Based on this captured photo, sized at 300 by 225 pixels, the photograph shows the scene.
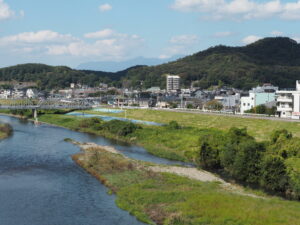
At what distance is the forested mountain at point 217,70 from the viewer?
125m

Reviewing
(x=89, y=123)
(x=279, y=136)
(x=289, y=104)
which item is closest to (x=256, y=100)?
(x=289, y=104)

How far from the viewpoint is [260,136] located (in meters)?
39.9

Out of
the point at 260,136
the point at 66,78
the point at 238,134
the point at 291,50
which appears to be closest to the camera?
the point at 238,134

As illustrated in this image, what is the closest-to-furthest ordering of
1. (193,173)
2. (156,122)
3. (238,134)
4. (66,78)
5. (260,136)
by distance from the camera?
(193,173)
(238,134)
(260,136)
(156,122)
(66,78)

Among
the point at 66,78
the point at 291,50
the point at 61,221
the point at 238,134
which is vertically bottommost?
the point at 61,221

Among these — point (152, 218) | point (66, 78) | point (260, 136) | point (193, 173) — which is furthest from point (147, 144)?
point (66, 78)

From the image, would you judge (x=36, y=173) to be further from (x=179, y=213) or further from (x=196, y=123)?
(x=196, y=123)

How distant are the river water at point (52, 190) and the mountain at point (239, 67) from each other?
81.5m

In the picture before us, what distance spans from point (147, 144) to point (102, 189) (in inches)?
667

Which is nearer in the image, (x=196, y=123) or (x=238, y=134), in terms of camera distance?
(x=238, y=134)

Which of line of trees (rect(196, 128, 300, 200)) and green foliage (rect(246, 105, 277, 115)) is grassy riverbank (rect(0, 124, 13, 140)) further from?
green foliage (rect(246, 105, 277, 115))

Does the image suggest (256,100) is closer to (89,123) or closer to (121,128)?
(121,128)

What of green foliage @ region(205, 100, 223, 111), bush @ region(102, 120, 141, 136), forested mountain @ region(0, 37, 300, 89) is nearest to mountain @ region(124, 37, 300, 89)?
forested mountain @ region(0, 37, 300, 89)

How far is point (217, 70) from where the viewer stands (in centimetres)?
13688
